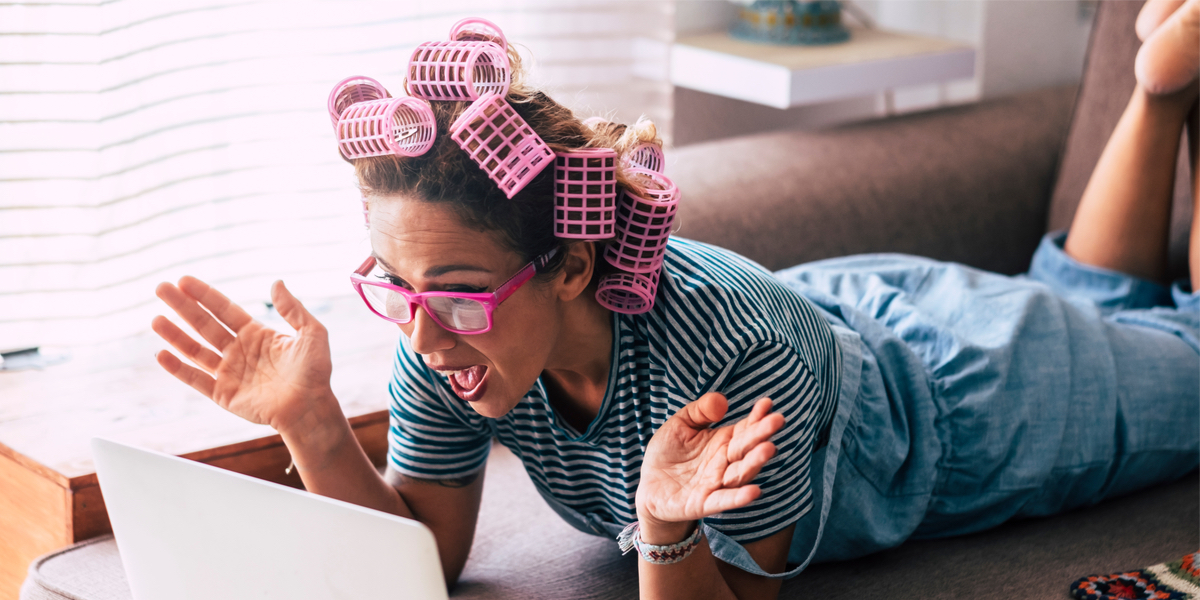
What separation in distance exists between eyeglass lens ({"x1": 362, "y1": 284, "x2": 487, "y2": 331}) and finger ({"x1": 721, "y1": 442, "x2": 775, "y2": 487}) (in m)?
0.24

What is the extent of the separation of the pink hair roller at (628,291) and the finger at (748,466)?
187 millimetres

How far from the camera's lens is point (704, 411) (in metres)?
0.83

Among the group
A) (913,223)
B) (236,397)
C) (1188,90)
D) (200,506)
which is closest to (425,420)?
(236,397)

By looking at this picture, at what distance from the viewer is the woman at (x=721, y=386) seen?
2.77 ft

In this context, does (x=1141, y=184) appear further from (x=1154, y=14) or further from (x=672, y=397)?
(x=672, y=397)

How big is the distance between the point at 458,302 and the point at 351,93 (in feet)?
0.74

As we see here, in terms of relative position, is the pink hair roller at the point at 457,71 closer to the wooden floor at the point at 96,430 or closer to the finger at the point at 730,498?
the finger at the point at 730,498

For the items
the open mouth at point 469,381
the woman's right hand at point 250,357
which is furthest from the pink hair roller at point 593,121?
the woman's right hand at point 250,357

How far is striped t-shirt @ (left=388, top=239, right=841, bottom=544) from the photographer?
3.00ft

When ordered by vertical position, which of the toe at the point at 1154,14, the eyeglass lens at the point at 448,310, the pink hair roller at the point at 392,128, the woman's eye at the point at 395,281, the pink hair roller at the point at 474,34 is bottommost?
the eyeglass lens at the point at 448,310

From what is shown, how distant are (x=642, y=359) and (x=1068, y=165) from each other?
108 cm

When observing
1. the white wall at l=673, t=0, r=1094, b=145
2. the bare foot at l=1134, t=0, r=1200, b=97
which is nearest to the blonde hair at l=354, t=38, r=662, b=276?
the bare foot at l=1134, t=0, r=1200, b=97

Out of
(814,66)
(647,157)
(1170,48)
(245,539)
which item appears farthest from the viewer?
(814,66)

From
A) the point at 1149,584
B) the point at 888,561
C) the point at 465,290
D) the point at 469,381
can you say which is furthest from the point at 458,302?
the point at 1149,584
